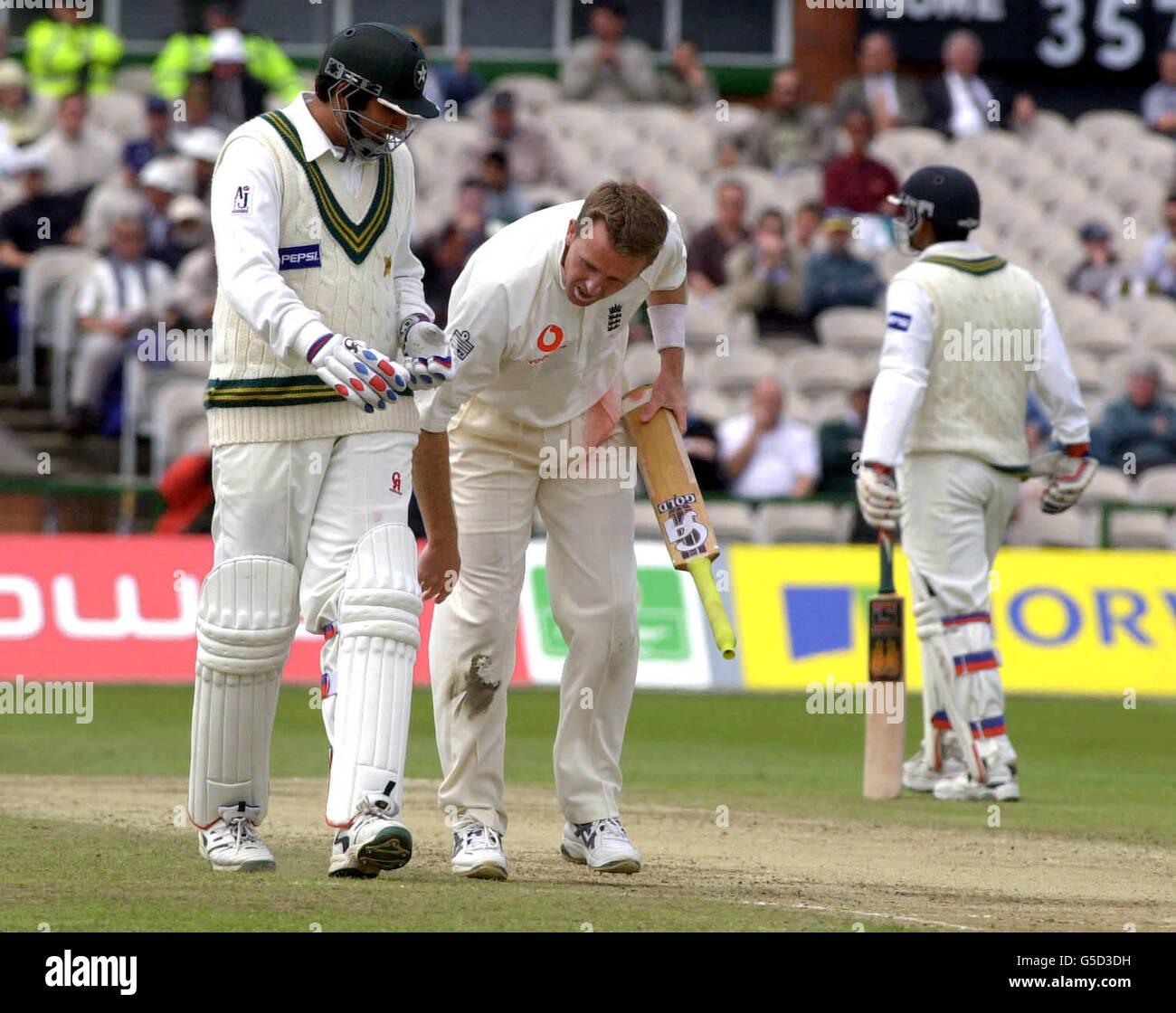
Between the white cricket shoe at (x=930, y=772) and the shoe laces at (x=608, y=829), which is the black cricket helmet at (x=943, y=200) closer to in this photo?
the white cricket shoe at (x=930, y=772)

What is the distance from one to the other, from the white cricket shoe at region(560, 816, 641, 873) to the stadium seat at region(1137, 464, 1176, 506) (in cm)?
1055

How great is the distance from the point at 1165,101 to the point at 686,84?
17.4ft

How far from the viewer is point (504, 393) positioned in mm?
6980

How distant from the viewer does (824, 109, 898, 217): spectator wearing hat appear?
20.2 meters

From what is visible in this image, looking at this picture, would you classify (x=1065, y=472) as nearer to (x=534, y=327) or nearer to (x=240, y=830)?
(x=534, y=327)

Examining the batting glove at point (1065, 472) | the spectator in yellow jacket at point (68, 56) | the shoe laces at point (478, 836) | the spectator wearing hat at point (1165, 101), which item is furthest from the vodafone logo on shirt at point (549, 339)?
the spectator wearing hat at point (1165, 101)

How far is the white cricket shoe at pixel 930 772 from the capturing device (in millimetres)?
10109

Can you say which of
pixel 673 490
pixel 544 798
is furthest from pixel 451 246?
pixel 673 490

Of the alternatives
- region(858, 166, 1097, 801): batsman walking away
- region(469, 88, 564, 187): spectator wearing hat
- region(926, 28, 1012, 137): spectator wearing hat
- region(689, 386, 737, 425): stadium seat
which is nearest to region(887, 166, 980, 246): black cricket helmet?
region(858, 166, 1097, 801): batsman walking away

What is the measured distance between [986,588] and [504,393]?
140 inches

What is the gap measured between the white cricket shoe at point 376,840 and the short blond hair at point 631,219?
1795 millimetres

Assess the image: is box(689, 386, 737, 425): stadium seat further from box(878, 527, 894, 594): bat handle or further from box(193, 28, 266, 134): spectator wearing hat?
box(878, 527, 894, 594): bat handle

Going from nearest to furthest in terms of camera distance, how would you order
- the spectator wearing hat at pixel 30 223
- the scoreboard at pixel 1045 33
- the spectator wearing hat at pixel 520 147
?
the spectator wearing hat at pixel 30 223 → the spectator wearing hat at pixel 520 147 → the scoreboard at pixel 1045 33

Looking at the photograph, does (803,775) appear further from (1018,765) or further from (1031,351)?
(1031,351)
